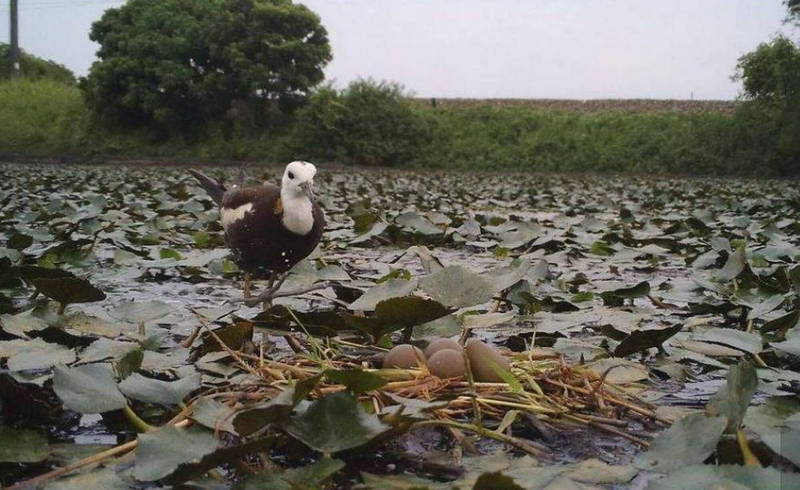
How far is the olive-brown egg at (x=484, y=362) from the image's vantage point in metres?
1.30

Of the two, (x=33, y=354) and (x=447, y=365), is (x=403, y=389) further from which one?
(x=33, y=354)

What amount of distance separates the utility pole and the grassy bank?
2.53 meters

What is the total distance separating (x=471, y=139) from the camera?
22406 mm

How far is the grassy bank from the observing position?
20438mm

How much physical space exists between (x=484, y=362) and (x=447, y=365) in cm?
6

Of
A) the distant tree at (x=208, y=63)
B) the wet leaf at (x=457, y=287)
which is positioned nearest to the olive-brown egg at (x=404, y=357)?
the wet leaf at (x=457, y=287)

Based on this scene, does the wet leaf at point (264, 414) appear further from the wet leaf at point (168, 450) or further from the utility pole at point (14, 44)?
the utility pole at point (14, 44)

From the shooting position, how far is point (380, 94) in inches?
895

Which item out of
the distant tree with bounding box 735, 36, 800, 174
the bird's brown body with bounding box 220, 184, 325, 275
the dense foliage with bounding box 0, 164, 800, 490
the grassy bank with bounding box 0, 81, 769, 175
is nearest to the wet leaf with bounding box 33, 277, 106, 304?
the dense foliage with bounding box 0, 164, 800, 490

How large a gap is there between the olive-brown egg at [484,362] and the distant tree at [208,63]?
65.2ft

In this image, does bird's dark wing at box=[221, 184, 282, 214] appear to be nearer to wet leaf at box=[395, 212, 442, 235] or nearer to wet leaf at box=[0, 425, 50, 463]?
wet leaf at box=[395, 212, 442, 235]

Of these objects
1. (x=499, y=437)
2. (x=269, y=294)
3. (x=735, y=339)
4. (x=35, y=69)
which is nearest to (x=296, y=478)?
(x=499, y=437)

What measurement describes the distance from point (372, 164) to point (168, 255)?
18.5 metres

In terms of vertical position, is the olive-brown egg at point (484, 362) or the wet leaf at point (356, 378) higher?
the wet leaf at point (356, 378)
